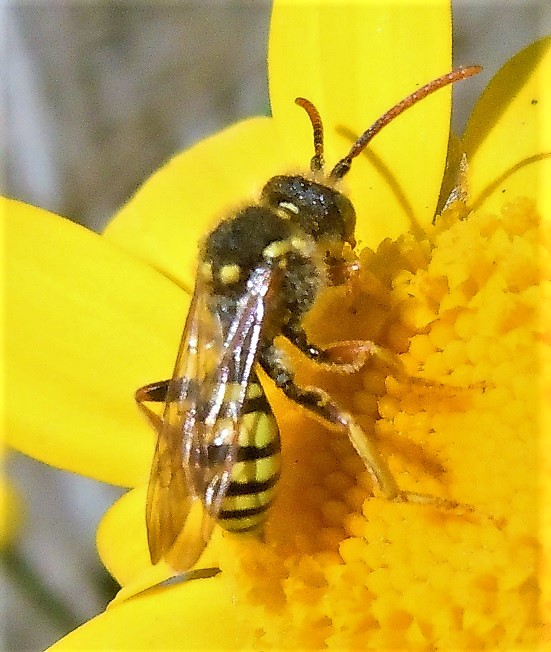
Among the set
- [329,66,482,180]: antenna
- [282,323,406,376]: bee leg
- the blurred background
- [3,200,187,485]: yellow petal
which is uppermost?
the blurred background

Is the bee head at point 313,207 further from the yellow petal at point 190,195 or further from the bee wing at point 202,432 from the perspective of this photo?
the yellow petal at point 190,195

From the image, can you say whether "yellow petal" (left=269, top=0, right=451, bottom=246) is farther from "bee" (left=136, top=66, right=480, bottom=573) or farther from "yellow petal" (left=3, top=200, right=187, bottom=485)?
"yellow petal" (left=3, top=200, right=187, bottom=485)

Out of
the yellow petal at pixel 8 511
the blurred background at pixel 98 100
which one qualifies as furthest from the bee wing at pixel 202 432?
the blurred background at pixel 98 100

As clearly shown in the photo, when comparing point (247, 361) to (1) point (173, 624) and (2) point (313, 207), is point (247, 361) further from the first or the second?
(1) point (173, 624)

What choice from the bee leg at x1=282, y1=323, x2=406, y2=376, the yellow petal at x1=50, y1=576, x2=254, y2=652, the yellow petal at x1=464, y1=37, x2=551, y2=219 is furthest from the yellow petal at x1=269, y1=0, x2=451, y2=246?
the yellow petal at x1=50, y1=576, x2=254, y2=652

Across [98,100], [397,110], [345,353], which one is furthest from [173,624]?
[98,100]
